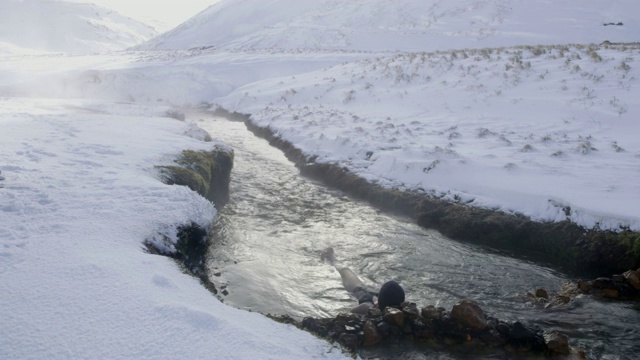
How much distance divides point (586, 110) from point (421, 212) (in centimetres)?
778

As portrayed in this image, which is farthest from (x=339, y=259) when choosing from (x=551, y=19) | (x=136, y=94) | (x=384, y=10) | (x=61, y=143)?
(x=384, y=10)

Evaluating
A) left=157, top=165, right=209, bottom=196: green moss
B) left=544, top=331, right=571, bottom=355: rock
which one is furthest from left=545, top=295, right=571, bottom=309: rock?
left=157, top=165, right=209, bottom=196: green moss

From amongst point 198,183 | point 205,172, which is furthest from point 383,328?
point 205,172

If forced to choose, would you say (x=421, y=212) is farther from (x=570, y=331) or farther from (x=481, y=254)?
(x=570, y=331)

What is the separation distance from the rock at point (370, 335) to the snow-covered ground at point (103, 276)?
1043mm

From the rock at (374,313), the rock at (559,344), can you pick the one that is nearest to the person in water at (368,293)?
the rock at (374,313)

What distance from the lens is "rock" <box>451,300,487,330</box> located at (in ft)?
23.3

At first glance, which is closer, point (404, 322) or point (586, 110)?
point (404, 322)

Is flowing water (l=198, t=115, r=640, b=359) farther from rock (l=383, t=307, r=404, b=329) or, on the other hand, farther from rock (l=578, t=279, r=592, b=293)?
rock (l=383, t=307, r=404, b=329)

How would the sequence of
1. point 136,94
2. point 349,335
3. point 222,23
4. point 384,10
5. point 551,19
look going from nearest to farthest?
point 349,335 < point 136,94 < point 551,19 < point 384,10 < point 222,23

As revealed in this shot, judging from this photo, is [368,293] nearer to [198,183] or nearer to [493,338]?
[493,338]

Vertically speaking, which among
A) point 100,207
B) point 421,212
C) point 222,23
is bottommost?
point 100,207

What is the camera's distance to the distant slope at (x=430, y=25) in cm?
4825

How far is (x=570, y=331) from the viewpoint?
731 centimetres
